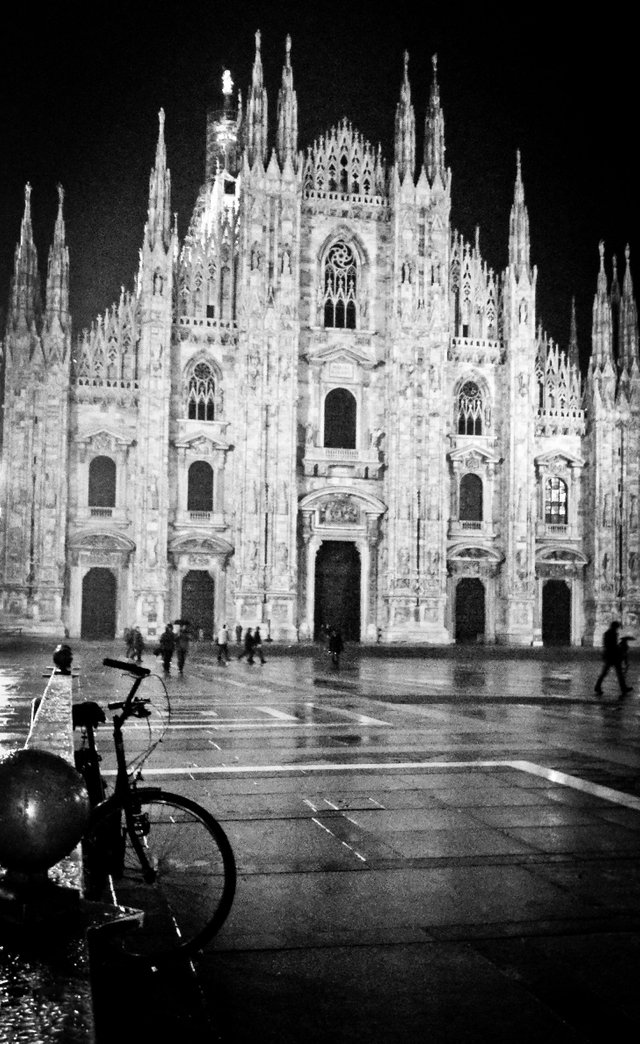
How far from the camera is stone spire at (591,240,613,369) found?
4216 cm

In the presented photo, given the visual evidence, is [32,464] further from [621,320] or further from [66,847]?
[66,847]

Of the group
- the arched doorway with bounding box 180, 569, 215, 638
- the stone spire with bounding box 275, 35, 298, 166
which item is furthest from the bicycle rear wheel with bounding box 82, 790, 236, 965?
the stone spire with bounding box 275, 35, 298, 166

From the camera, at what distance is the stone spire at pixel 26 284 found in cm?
3838

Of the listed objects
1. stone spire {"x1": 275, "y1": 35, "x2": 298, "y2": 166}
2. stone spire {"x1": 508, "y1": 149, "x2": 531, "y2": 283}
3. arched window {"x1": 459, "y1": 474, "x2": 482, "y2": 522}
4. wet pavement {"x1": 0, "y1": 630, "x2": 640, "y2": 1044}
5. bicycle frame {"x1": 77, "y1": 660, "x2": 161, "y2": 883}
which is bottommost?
wet pavement {"x1": 0, "y1": 630, "x2": 640, "y2": 1044}

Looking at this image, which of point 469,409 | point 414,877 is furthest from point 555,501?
point 414,877

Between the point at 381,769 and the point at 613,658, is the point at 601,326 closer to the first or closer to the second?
the point at 613,658

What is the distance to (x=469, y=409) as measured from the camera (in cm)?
4194

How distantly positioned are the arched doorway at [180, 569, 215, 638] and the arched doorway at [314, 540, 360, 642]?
4.19m

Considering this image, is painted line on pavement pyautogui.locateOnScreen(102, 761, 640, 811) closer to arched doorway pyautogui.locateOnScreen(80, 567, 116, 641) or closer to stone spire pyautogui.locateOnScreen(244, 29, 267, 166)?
arched doorway pyautogui.locateOnScreen(80, 567, 116, 641)

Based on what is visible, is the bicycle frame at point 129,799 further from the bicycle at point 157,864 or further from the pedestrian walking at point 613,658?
the pedestrian walking at point 613,658

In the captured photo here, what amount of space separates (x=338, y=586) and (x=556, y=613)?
9.12 m

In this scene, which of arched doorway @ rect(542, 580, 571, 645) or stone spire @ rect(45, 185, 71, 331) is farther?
arched doorway @ rect(542, 580, 571, 645)

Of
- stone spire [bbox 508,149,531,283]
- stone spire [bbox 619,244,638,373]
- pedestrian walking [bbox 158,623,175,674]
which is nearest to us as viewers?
pedestrian walking [bbox 158,623,175,674]

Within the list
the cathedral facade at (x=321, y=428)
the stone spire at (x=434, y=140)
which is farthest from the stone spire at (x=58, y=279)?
the stone spire at (x=434, y=140)
